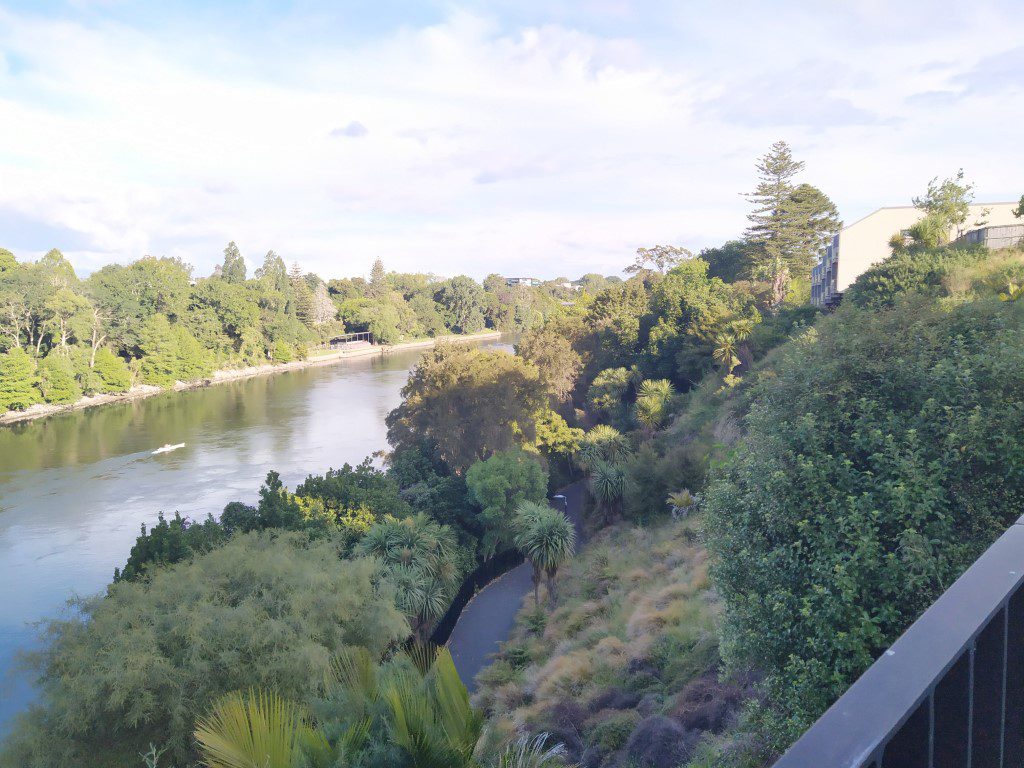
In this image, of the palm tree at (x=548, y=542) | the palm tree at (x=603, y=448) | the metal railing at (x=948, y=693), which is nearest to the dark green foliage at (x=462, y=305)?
the palm tree at (x=603, y=448)

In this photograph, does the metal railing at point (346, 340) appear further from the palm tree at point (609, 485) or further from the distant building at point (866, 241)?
the distant building at point (866, 241)

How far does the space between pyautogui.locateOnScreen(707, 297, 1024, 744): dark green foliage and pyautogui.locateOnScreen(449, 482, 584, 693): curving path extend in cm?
897

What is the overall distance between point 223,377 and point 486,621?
164 ft

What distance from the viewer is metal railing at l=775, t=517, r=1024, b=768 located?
99cm

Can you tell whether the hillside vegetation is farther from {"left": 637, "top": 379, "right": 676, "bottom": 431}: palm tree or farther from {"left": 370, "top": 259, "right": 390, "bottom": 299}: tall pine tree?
{"left": 370, "top": 259, "right": 390, "bottom": 299}: tall pine tree

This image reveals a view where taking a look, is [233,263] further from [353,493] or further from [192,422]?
[353,493]

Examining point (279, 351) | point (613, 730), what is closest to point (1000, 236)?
point (613, 730)

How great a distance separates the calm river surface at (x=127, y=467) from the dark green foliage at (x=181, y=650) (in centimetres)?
158

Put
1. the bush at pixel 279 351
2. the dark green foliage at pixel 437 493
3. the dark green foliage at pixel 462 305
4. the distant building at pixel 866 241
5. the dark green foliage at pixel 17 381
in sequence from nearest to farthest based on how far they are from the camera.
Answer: the dark green foliage at pixel 437 493 < the distant building at pixel 866 241 < the dark green foliage at pixel 17 381 < the bush at pixel 279 351 < the dark green foliage at pixel 462 305

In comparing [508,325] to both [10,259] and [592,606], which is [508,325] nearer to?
[10,259]

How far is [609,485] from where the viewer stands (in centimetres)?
2352

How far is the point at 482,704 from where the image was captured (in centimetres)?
1266

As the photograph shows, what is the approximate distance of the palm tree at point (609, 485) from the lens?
2344 centimetres

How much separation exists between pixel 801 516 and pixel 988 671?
541cm
